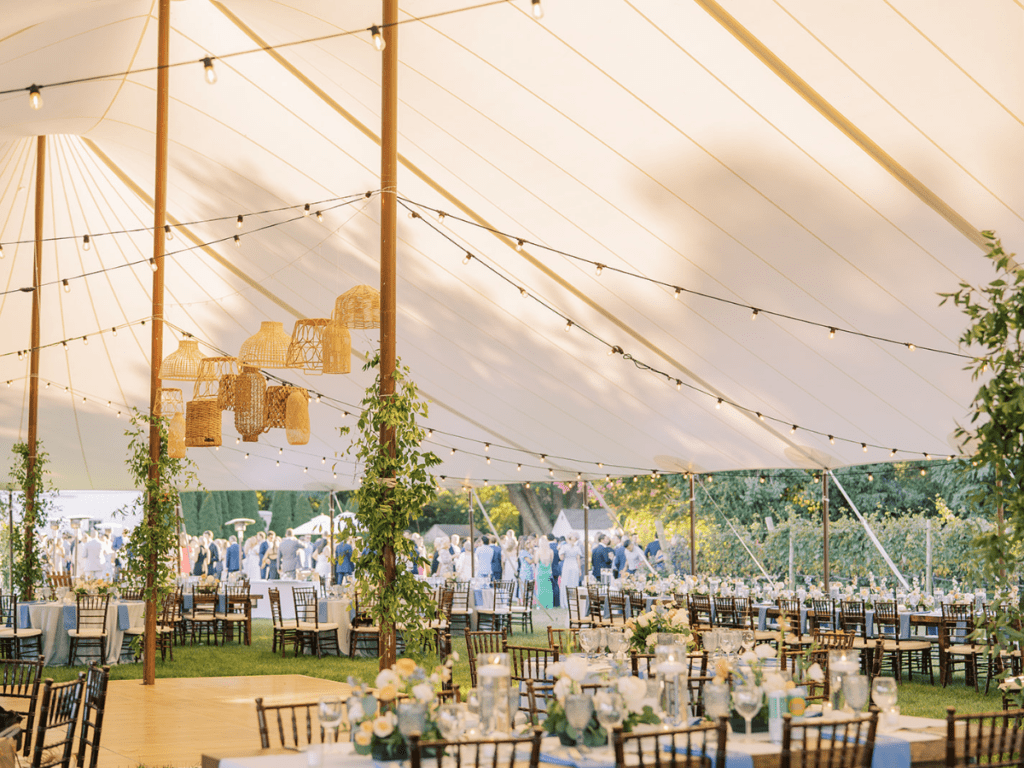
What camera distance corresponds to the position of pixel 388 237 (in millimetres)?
6730

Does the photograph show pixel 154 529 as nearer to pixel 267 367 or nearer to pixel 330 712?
pixel 267 367

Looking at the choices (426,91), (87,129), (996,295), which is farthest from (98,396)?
(996,295)

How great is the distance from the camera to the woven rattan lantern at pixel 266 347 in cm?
902

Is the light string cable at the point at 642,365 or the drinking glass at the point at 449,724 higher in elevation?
the light string cable at the point at 642,365

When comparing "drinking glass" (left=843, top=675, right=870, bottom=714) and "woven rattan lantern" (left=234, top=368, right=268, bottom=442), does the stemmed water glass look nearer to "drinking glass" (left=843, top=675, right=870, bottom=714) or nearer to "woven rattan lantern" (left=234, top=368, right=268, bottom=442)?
"drinking glass" (left=843, top=675, right=870, bottom=714)

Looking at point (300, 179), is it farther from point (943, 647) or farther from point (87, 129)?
point (943, 647)

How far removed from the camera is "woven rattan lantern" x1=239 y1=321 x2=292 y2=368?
29.6ft

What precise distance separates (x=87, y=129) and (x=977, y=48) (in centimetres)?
816

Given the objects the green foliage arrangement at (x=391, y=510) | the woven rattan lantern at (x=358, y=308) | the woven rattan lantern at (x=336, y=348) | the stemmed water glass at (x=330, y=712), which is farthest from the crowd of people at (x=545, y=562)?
the stemmed water glass at (x=330, y=712)

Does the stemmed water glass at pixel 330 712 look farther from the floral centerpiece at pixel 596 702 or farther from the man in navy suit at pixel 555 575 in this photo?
the man in navy suit at pixel 555 575

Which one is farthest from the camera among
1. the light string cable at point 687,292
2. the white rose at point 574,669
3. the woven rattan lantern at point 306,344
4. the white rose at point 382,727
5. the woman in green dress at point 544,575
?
the woman in green dress at point 544,575

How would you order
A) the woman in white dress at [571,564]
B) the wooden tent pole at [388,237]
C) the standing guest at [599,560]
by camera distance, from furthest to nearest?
1. the woman in white dress at [571,564]
2. the standing guest at [599,560]
3. the wooden tent pole at [388,237]

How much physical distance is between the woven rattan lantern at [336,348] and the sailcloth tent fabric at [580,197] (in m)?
1.21

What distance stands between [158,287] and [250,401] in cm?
165
